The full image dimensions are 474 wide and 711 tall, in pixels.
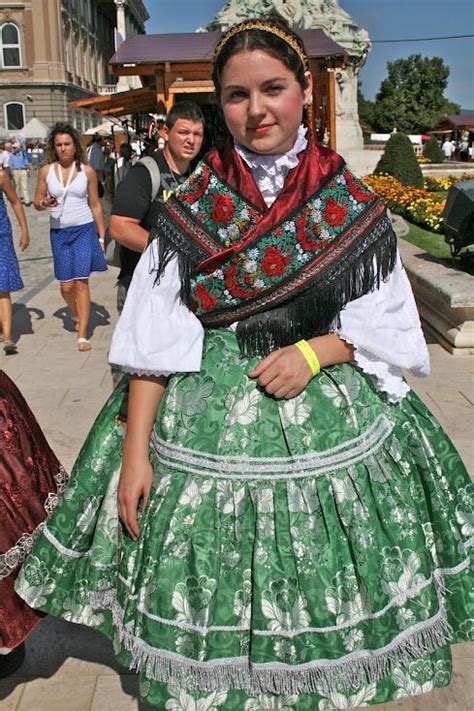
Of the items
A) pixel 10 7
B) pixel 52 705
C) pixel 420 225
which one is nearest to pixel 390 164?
pixel 420 225

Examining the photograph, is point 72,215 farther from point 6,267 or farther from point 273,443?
point 273,443

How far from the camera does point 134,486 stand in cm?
194

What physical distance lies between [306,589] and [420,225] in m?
12.0

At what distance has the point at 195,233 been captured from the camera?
76.7 inches

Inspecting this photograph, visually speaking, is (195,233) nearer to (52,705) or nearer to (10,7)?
(52,705)

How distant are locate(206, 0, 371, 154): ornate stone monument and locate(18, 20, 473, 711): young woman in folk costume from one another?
18.8m

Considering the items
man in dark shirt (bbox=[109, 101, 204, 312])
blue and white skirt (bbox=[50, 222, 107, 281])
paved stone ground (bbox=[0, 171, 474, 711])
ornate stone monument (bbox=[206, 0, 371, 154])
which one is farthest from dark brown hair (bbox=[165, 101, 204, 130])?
ornate stone monument (bbox=[206, 0, 371, 154])

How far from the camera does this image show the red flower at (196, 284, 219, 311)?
6.36ft

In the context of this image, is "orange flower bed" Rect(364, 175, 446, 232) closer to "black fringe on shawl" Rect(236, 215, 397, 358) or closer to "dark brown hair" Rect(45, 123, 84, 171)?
"dark brown hair" Rect(45, 123, 84, 171)

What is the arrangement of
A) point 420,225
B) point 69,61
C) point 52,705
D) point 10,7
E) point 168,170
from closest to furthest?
point 52,705
point 168,170
point 420,225
point 10,7
point 69,61

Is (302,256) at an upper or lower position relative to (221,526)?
upper

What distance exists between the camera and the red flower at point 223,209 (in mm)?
1934

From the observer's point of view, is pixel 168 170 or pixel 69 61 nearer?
pixel 168 170

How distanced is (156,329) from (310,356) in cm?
38
